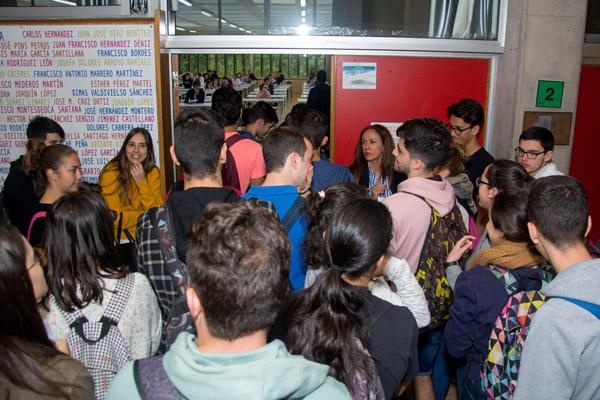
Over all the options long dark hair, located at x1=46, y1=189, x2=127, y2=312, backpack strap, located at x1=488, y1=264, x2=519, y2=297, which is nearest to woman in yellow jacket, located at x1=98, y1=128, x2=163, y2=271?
long dark hair, located at x1=46, y1=189, x2=127, y2=312

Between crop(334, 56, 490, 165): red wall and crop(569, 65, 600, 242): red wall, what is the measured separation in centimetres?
112

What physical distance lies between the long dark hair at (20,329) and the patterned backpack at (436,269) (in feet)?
5.33

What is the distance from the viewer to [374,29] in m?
4.39

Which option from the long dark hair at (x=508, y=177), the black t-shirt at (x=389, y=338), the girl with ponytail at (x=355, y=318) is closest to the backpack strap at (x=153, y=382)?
the girl with ponytail at (x=355, y=318)

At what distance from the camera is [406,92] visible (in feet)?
14.8

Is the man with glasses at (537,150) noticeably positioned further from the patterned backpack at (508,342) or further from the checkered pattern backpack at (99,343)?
the checkered pattern backpack at (99,343)

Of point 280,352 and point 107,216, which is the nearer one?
point 280,352

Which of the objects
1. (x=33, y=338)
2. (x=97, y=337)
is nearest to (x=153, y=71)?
(x=97, y=337)

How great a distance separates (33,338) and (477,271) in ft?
5.26

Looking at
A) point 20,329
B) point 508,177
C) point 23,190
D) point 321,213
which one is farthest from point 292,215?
point 23,190

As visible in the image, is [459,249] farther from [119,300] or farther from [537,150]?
[119,300]

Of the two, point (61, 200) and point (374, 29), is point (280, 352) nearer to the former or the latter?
point (61, 200)

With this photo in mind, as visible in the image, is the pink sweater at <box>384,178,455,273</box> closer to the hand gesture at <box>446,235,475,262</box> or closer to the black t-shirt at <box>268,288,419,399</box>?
the hand gesture at <box>446,235,475,262</box>

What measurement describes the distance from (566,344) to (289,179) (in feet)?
4.52
